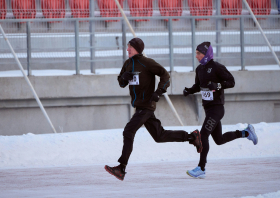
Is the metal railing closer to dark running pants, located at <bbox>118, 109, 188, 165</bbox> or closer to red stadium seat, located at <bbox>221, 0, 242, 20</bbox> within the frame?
red stadium seat, located at <bbox>221, 0, 242, 20</bbox>

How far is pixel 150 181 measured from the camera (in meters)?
5.80

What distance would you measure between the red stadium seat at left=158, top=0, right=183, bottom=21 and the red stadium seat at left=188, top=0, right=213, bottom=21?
37 cm

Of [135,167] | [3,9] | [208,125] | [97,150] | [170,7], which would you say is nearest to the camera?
[208,125]

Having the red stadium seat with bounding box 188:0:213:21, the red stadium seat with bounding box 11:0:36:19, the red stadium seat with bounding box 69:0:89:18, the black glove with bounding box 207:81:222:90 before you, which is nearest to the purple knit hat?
the black glove with bounding box 207:81:222:90

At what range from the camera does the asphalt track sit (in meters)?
4.99

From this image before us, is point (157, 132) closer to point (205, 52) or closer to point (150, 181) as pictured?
point (150, 181)

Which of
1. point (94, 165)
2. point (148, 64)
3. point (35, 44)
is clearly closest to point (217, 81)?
point (148, 64)

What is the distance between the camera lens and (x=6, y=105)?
40.4 feet

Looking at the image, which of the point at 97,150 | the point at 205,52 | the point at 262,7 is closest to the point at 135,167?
the point at 97,150

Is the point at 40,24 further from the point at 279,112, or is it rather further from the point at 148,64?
the point at 148,64

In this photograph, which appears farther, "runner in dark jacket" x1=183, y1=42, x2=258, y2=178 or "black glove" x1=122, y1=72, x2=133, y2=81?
"runner in dark jacket" x1=183, y1=42, x2=258, y2=178

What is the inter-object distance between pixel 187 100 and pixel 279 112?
99.2 inches

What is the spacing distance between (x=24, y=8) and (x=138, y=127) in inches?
416

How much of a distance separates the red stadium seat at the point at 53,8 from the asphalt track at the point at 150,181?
927cm
